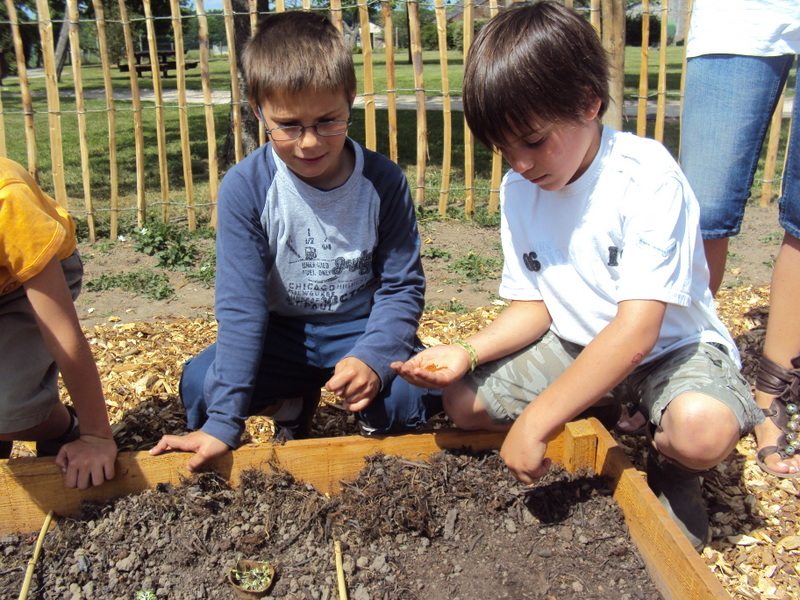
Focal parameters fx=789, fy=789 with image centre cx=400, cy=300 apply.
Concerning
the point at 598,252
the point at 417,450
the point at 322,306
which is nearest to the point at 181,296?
the point at 322,306

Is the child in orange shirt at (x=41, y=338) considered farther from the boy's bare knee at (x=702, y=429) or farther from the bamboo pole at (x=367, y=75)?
the bamboo pole at (x=367, y=75)

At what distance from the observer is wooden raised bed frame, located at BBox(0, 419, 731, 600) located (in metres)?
2.09

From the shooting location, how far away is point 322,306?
2453 mm

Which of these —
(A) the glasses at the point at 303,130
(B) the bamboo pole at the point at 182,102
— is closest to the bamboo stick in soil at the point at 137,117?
(B) the bamboo pole at the point at 182,102

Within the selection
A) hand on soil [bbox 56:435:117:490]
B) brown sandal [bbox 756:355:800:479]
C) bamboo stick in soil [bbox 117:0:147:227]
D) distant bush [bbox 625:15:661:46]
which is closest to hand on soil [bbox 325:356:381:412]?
hand on soil [bbox 56:435:117:490]

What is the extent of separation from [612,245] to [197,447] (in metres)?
1.24

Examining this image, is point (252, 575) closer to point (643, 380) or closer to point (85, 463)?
point (85, 463)

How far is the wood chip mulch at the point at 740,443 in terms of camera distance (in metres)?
2.20

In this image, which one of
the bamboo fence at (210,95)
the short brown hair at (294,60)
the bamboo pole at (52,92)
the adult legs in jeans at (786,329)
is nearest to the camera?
the short brown hair at (294,60)

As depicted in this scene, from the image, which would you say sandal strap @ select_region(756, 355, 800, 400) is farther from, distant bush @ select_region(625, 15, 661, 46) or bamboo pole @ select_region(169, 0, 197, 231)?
distant bush @ select_region(625, 15, 661, 46)

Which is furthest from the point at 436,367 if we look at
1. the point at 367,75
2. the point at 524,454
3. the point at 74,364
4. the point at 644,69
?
the point at 644,69

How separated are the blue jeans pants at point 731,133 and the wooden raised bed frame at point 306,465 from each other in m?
1.10

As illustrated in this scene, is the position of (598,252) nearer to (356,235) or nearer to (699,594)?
(356,235)

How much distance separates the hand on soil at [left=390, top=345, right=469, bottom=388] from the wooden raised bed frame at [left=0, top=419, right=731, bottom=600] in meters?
0.16
